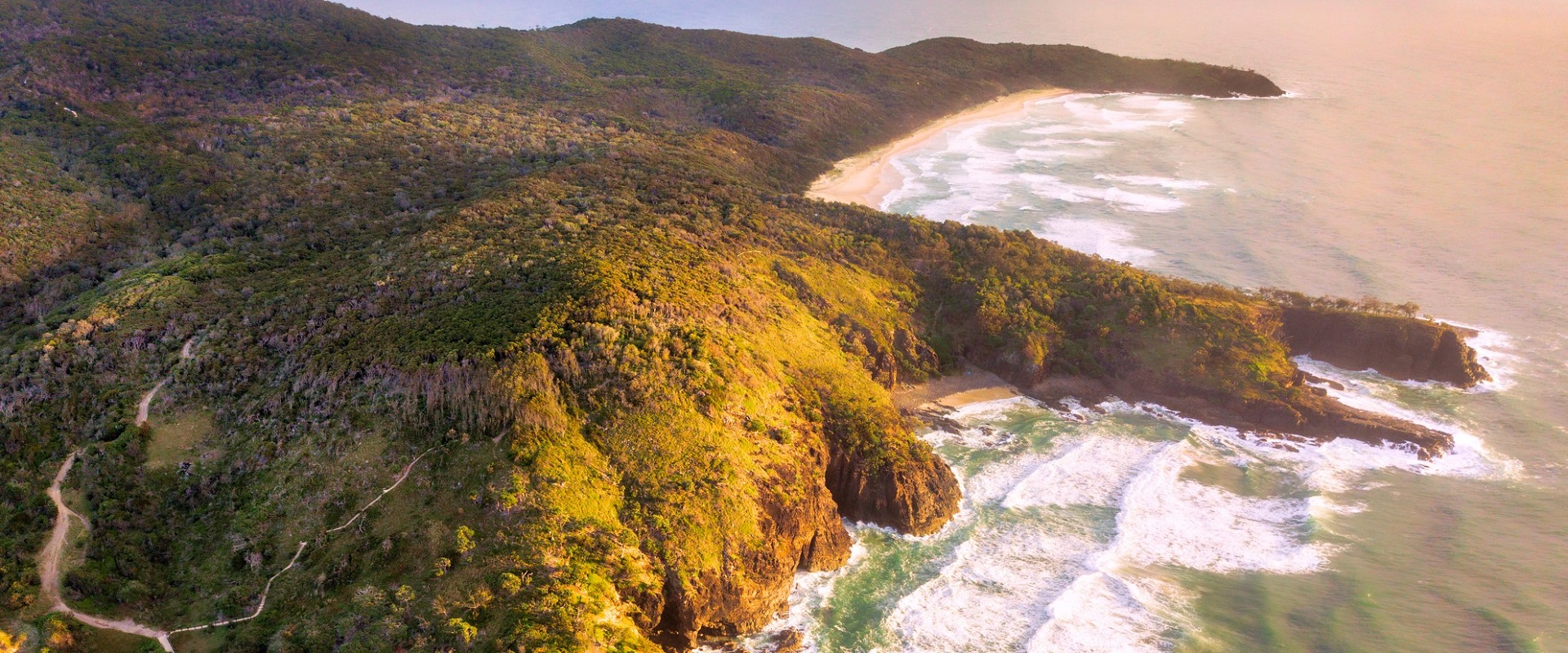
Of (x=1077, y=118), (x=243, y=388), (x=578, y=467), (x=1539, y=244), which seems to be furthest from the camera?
(x=1077, y=118)

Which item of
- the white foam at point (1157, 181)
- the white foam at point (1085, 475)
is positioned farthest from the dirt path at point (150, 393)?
the white foam at point (1157, 181)

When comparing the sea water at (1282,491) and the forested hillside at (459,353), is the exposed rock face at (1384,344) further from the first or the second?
the forested hillside at (459,353)

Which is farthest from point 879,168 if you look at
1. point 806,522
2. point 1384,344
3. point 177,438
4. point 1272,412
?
point 177,438

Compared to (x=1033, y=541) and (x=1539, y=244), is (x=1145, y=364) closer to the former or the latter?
(x=1033, y=541)

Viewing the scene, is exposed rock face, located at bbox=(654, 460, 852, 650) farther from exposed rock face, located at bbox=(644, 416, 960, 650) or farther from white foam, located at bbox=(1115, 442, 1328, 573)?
white foam, located at bbox=(1115, 442, 1328, 573)

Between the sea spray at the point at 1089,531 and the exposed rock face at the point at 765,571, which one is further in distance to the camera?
the sea spray at the point at 1089,531

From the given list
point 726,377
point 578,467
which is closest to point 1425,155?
point 726,377

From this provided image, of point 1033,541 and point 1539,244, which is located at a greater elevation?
point 1539,244
